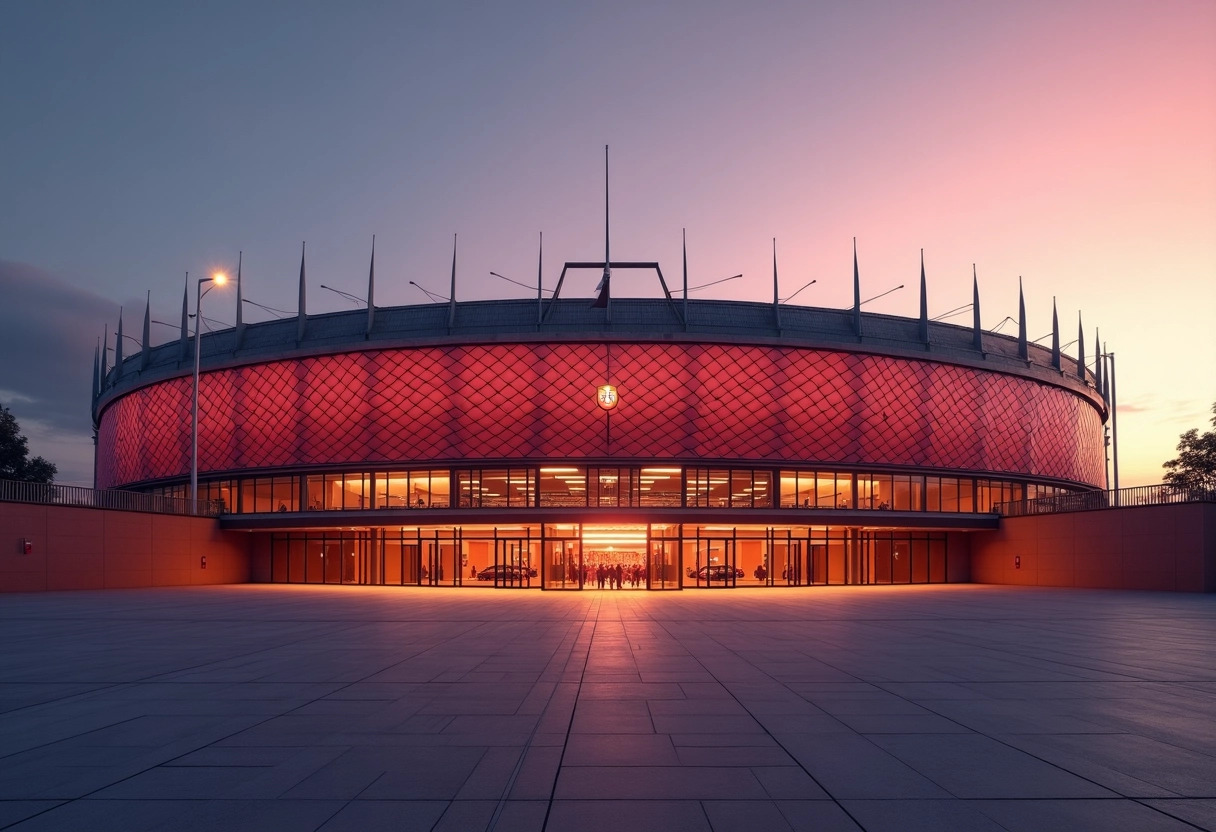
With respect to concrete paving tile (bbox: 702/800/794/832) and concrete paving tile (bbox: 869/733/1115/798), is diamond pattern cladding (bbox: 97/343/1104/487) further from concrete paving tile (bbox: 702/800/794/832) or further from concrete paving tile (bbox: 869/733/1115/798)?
concrete paving tile (bbox: 702/800/794/832)

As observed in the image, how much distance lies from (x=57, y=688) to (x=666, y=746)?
30.2ft

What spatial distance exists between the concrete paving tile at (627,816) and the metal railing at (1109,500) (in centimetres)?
4188

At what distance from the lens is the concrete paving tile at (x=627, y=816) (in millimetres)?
6277

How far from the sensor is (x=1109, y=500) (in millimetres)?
46312

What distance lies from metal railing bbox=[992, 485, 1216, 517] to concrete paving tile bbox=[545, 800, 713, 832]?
4188cm

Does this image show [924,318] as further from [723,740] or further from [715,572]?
[723,740]

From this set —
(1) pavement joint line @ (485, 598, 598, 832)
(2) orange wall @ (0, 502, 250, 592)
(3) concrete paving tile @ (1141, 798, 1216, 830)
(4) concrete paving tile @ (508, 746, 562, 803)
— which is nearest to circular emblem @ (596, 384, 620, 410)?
(2) orange wall @ (0, 502, 250, 592)

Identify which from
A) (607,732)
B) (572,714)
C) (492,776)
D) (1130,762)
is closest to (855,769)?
(1130,762)

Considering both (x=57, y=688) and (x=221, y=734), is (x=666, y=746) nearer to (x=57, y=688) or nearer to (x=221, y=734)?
(x=221, y=734)

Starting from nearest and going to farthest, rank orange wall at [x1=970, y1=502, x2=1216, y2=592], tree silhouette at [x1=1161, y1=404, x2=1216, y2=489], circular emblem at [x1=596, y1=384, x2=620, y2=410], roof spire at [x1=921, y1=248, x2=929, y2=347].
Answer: orange wall at [x1=970, y1=502, x2=1216, y2=592], circular emblem at [x1=596, y1=384, x2=620, y2=410], roof spire at [x1=921, y1=248, x2=929, y2=347], tree silhouette at [x1=1161, y1=404, x2=1216, y2=489]

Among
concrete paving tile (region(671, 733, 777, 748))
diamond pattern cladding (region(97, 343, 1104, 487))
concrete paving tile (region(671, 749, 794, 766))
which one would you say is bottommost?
concrete paving tile (region(671, 733, 777, 748))

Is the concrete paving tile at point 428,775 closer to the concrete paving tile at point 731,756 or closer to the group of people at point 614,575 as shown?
the concrete paving tile at point 731,756

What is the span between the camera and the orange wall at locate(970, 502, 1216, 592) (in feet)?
128

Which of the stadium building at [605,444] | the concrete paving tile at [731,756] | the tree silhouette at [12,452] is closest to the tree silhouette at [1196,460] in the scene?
the stadium building at [605,444]
